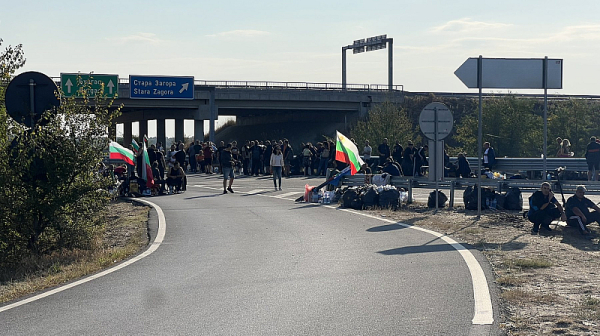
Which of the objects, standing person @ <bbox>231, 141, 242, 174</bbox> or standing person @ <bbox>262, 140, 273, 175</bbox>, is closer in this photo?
standing person @ <bbox>262, 140, 273, 175</bbox>

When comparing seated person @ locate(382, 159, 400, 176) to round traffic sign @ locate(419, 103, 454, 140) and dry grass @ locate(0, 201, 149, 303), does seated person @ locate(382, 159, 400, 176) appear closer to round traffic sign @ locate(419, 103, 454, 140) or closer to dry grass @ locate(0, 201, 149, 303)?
round traffic sign @ locate(419, 103, 454, 140)

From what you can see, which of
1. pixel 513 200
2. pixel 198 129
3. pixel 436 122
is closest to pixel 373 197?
pixel 436 122

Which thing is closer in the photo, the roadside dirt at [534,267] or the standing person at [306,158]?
the roadside dirt at [534,267]

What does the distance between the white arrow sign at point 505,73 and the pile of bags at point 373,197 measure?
13.7 feet

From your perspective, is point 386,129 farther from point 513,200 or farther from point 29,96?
point 29,96

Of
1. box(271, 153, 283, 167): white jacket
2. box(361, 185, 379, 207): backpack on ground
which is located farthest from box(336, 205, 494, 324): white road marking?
box(271, 153, 283, 167): white jacket

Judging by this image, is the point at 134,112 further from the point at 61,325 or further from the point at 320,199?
the point at 61,325

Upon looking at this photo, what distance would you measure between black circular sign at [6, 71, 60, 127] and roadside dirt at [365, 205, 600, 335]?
7.08 m

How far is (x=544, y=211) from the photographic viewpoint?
43.2ft

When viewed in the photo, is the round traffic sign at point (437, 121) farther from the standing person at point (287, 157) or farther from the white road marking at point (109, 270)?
the standing person at point (287, 157)

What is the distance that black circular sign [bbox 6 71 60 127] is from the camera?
11.4 metres

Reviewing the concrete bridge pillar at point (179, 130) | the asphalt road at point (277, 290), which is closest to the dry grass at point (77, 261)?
the asphalt road at point (277, 290)

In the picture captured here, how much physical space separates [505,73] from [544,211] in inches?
121

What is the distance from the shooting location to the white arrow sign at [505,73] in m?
14.6
